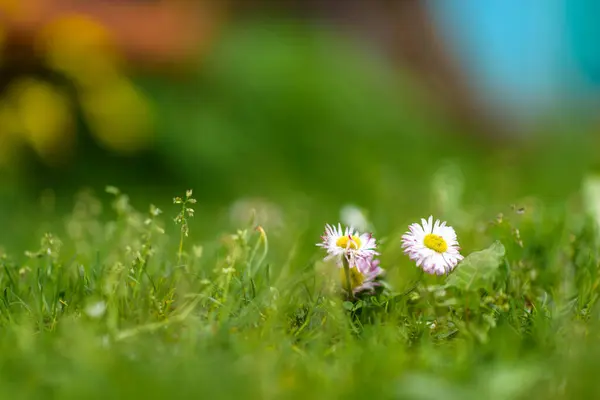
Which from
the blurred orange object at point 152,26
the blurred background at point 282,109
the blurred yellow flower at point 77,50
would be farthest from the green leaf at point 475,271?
the blurred orange object at point 152,26

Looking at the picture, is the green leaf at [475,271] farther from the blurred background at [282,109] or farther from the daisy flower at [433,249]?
the blurred background at [282,109]

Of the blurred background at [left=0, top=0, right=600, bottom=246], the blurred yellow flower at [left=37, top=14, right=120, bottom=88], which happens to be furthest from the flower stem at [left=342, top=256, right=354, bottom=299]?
the blurred yellow flower at [left=37, top=14, right=120, bottom=88]

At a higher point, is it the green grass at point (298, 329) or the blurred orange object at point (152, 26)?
the blurred orange object at point (152, 26)

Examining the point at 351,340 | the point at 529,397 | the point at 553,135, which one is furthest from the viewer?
the point at 553,135

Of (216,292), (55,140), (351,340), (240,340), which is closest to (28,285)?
(216,292)

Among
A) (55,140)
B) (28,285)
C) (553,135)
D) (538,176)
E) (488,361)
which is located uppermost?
(553,135)

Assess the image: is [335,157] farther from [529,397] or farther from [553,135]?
[529,397]

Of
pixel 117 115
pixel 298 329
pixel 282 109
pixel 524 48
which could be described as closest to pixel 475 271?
pixel 298 329
